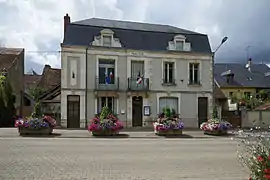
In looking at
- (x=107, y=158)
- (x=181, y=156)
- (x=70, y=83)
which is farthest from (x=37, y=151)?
(x=70, y=83)

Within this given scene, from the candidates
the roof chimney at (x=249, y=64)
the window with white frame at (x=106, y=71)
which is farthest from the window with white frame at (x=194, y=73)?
the roof chimney at (x=249, y=64)

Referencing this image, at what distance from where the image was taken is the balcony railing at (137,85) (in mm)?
32938

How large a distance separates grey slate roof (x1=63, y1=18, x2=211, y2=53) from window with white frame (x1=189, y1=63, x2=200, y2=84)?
1.37 m

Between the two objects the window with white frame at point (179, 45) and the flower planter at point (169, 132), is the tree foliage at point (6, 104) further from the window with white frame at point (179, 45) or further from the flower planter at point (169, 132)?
the window with white frame at point (179, 45)

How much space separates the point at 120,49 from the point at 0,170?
2366 centimetres

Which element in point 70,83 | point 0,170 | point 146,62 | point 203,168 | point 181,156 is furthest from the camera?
point 146,62

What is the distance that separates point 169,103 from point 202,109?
3304 millimetres

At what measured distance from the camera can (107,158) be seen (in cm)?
1275

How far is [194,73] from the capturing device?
35219mm

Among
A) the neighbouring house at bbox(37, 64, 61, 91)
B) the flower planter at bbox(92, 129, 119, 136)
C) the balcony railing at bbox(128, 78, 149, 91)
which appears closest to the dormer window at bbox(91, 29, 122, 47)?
the balcony railing at bbox(128, 78, 149, 91)

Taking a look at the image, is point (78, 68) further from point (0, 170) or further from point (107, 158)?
point (0, 170)

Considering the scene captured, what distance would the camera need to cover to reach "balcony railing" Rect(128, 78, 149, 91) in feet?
108

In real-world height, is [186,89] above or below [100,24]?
below

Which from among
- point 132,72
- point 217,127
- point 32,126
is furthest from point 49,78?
point 217,127
